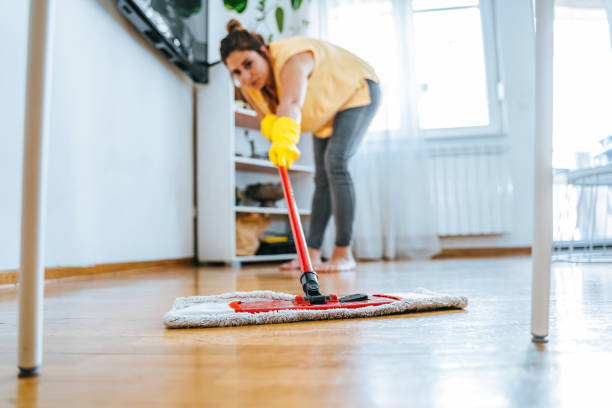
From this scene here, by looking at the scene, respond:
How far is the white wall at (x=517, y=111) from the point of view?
280cm

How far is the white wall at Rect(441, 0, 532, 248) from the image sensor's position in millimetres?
2797

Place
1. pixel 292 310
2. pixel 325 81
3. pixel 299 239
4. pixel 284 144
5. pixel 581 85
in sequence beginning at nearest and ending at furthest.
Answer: pixel 292 310 < pixel 299 239 < pixel 284 144 < pixel 325 81 < pixel 581 85

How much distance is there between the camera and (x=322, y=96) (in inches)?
65.7

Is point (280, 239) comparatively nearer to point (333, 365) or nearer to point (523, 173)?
point (523, 173)

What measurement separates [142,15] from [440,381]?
5.88ft

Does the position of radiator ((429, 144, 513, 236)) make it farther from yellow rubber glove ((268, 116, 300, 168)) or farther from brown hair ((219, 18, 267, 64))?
yellow rubber glove ((268, 116, 300, 168))

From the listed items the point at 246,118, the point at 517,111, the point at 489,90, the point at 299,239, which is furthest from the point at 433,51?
the point at 299,239

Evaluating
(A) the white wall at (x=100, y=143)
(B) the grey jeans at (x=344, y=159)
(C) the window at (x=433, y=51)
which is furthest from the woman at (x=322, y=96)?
(C) the window at (x=433, y=51)

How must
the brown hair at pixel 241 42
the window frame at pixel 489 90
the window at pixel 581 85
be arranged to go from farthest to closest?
the window frame at pixel 489 90, the window at pixel 581 85, the brown hair at pixel 241 42

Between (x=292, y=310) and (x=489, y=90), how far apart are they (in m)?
2.73

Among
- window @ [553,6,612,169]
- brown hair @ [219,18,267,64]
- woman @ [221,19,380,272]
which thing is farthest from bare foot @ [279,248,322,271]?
window @ [553,6,612,169]

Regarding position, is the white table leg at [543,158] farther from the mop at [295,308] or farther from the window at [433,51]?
the window at [433,51]

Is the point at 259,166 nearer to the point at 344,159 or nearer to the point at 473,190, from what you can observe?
the point at 344,159

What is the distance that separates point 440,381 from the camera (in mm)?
301
